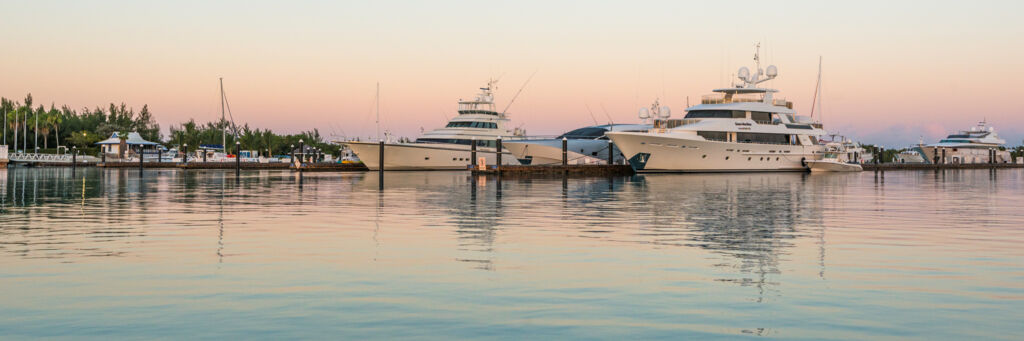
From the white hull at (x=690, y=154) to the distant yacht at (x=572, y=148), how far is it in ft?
19.0

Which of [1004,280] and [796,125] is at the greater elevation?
[796,125]

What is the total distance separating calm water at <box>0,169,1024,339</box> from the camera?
25.2 ft

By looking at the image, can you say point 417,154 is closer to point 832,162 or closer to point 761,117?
point 761,117

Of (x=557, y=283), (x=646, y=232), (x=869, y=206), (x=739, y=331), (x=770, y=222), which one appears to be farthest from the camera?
(x=869, y=206)

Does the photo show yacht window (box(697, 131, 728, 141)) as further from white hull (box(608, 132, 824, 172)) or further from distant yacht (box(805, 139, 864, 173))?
distant yacht (box(805, 139, 864, 173))

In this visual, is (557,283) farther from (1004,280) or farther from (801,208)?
(801,208)

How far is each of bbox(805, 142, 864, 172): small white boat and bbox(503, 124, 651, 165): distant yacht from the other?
13.9 metres

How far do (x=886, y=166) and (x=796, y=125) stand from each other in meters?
23.6

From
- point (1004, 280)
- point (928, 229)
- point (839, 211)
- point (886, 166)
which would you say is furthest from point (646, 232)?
point (886, 166)

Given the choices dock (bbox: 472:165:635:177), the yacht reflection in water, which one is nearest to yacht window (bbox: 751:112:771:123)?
dock (bbox: 472:165:635:177)

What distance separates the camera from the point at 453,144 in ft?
235

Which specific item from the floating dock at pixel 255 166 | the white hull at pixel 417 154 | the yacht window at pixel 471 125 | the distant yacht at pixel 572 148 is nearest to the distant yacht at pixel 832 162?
the distant yacht at pixel 572 148

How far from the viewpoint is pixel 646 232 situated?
16641 mm

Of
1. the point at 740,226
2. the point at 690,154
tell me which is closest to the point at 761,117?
the point at 690,154
